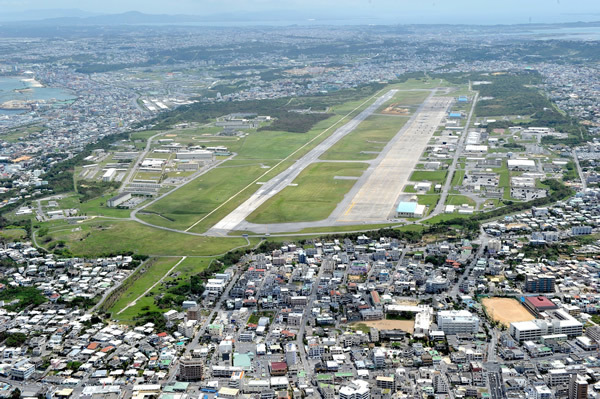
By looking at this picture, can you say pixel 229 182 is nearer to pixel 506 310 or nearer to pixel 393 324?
pixel 393 324

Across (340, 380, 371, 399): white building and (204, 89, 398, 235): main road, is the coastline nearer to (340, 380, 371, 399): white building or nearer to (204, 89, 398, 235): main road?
(204, 89, 398, 235): main road

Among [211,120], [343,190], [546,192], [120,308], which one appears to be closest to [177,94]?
[211,120]

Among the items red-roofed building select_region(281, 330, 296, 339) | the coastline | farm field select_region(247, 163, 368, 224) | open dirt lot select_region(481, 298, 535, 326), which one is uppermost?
the coastline

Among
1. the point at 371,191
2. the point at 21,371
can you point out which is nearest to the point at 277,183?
the point at 371,191

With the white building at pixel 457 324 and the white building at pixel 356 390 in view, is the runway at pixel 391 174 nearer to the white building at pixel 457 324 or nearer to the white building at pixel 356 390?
the white building at pixel 457 324

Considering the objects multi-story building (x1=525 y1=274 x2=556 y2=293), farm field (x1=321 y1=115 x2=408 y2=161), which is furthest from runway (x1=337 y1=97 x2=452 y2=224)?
multi-story building (x1=525 y1=274 x2=556 y2=293)
